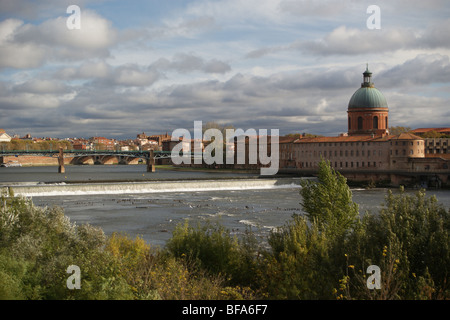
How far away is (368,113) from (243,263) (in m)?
77.4

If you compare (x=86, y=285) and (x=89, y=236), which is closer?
(x=86, y=285)

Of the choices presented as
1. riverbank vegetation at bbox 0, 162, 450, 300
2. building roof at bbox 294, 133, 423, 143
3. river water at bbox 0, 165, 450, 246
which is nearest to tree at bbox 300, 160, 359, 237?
river water at bbox 0, 165, 450, 246

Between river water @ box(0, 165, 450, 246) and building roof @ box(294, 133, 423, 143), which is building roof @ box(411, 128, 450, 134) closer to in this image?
building roof @ box(294, 133, 423, 143)

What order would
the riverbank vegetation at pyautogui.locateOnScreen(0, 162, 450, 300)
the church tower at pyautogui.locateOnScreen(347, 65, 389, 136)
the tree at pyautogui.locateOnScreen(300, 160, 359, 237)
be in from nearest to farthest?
the riverbank vegetation at pyautogui.locateOnScreen(0, 162, 450, 300), the tree at pyautogui.locateOnScreen(300, 160, 359, 237), the church tower at pyautogui.locateOnScreen(347, 65, 389, 136)

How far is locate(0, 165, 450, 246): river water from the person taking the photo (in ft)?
98.9

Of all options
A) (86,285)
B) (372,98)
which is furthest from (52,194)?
(372,98)

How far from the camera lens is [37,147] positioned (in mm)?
173875

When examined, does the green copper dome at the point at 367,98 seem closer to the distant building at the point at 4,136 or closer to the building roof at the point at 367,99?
the building roof at the point at 367,99

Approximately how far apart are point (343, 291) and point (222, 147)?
9827 cm

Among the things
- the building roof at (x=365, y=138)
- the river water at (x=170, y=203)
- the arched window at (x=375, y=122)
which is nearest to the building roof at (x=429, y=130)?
the arched window at (x=375, y=122)

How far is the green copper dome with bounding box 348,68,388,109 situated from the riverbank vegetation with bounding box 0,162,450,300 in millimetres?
77170

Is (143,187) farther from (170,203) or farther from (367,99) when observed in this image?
(367,99)
